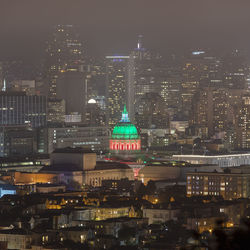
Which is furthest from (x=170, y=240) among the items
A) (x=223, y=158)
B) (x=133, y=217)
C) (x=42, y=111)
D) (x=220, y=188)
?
(x=42, y=111)

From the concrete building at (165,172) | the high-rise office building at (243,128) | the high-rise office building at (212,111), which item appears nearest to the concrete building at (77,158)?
the concrete building at (165,172)

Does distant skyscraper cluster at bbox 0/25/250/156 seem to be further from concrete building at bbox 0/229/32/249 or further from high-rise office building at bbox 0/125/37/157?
concrete building at bbox 0/229/32/249

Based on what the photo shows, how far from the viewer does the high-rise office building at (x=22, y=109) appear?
131 metres

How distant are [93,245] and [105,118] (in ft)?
334

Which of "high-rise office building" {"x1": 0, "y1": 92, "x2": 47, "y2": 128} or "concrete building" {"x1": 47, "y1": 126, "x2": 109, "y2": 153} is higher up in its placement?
"high-rise office building" {"x1": 0, "y1": 92, "x2": 47, "y2": 128}

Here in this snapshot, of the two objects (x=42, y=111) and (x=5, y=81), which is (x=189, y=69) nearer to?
(x=5, y=81)

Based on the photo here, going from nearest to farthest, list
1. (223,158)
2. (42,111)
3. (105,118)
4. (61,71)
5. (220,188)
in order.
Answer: (220,188) < (223,158) < (42,111) < (105,118) < (61,71)

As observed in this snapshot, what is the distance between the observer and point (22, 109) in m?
132

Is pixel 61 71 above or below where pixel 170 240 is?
above

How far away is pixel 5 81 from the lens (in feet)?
530

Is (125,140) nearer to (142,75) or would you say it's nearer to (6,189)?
(6,189)

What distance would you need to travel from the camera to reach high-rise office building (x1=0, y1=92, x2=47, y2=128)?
131250 mm

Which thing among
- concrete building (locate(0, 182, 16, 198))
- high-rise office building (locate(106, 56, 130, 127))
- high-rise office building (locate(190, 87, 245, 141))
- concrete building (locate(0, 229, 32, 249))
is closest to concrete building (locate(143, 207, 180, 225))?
concrete building (locate(0, 229, 32, 249))

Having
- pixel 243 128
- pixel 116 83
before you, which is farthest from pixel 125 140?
pixel 116 83
